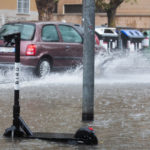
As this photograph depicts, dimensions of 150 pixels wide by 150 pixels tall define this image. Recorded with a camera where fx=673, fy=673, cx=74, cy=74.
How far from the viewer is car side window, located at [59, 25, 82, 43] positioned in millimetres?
17797

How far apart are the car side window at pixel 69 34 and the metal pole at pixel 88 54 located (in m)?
8.34

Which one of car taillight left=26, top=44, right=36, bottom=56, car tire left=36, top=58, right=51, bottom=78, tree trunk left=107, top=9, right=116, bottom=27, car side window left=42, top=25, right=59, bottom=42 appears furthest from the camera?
tree trunk left=107, top=9, right=116, bottom=27

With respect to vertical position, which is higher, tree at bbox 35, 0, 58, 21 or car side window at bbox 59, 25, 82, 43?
tree at bbox 35, 0, 58, 21

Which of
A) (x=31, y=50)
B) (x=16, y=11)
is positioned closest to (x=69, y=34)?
(x=31, y=50)

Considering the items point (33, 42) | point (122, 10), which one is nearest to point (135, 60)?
point (33, 42)

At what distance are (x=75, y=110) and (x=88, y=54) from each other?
5.71 ft

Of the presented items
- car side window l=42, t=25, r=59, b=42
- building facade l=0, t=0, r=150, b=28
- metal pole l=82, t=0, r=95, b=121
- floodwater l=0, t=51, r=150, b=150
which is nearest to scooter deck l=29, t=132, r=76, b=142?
floodwater l=0, t=51, r=150, b=150

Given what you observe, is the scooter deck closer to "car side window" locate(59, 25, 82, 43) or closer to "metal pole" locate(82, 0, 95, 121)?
"metal pole" locate(82, 0, 95, 121)

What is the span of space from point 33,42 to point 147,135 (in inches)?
344

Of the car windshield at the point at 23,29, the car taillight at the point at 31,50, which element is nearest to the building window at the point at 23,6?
the car windshield at the point at 23,29

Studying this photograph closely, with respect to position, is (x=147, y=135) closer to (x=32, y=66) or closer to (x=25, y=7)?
(x=32, y=66)

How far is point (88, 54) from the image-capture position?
370 inches

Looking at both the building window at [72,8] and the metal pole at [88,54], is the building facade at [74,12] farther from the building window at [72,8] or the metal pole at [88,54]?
the metal pole at [88,54]

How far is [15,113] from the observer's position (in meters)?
8.10
